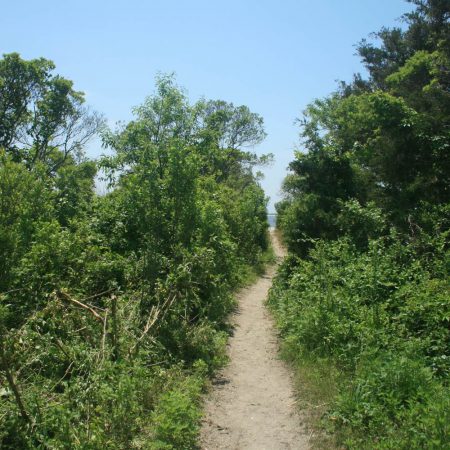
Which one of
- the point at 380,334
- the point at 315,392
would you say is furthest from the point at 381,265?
the point at 315,392

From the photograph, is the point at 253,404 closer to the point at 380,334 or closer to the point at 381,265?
the point at 380,334

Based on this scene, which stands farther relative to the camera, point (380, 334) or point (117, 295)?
point (117, 295)

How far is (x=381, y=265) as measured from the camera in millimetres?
8500

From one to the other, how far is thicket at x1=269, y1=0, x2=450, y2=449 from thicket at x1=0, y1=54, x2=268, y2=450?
182 cm

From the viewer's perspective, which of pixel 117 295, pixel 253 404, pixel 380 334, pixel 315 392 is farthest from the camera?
pixel 117 295

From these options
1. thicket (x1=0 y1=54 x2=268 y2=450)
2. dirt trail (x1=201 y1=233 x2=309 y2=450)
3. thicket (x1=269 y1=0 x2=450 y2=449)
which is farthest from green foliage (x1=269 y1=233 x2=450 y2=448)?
thicket (x1=0 y1=54 x2=268 y2=450)

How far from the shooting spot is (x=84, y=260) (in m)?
8.12

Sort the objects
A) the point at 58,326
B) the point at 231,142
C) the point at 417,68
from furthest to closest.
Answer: the point at 231,142, the point at 417,68, the point at 58,326

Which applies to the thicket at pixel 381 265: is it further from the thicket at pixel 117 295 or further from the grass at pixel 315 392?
the thicket at pixel 117 295

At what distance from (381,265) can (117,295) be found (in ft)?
15.6

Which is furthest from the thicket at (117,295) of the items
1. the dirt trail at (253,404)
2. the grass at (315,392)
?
the grass at (315,392)

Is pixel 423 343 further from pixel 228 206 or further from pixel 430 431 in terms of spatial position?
pixel 228 206

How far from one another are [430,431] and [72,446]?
3.26m

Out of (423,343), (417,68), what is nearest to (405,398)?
(423,343)
